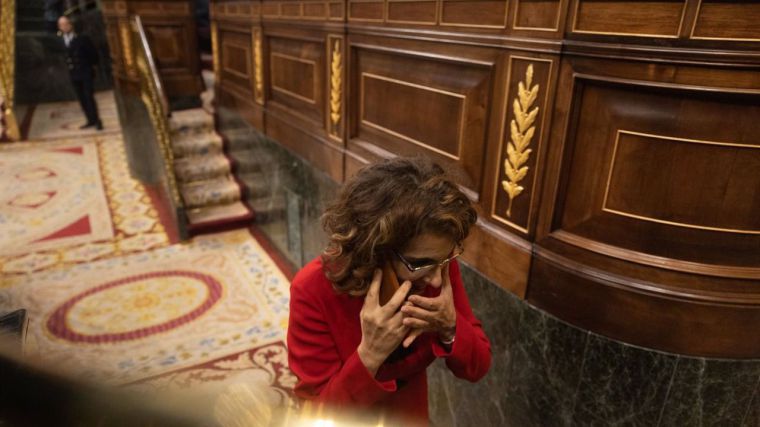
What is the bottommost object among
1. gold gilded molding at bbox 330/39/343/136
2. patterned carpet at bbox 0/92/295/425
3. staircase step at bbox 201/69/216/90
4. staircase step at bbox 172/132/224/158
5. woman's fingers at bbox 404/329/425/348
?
patterned carpet at bbox 0/92/295/425

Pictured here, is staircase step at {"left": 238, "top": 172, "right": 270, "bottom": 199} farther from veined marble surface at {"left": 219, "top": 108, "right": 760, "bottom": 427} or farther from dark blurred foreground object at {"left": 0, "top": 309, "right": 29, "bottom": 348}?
dark blurred foreground object at {"left": 0, "top": 309, "right": 29, "bottom": 348}

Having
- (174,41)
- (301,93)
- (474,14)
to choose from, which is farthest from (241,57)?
(474,14)

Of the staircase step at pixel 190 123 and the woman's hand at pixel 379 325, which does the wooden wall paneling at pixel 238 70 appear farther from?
the woman's hand at pixel 379 325

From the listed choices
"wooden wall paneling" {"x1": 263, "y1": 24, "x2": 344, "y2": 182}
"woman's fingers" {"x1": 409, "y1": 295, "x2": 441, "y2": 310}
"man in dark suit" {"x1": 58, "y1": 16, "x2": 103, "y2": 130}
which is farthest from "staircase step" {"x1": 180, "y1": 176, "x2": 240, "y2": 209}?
"woman's fingers" {"x1": 409, "y1": 295, "x2": 441, "y2": 310}

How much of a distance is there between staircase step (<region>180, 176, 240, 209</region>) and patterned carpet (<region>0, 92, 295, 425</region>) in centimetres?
41

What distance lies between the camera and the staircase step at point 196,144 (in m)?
5.35

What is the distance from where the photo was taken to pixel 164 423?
0.36 metres

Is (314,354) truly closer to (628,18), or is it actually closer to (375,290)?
(375,290)

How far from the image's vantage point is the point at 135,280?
13.3 ft

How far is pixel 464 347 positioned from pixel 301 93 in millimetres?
2796

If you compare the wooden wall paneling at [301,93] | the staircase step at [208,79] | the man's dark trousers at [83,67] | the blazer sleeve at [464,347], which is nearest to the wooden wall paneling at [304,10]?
the wooden wall paneling at [301,93]

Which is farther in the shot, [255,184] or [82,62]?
[82,62]

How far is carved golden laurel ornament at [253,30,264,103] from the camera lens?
425 cm

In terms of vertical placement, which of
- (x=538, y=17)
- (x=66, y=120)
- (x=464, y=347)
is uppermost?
(x=538, y=17)
